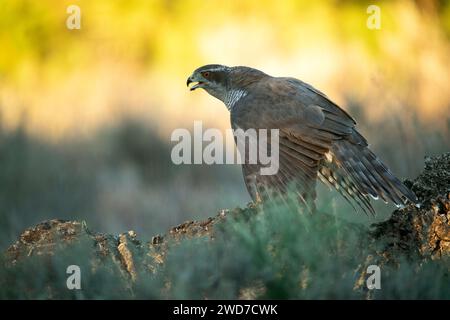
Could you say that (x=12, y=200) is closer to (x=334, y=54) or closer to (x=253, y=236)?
(x=334, y=54)

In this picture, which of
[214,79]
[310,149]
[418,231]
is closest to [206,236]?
[418,231]

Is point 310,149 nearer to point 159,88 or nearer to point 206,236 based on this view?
point 206,236

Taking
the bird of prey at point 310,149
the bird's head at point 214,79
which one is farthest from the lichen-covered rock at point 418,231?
the bird's head at point 214,79

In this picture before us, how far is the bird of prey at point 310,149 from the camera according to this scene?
526cm

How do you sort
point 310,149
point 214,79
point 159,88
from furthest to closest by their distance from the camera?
point 159,88 < point 214,79 < point 310,149

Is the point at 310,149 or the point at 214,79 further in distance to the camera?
the point at 214,79

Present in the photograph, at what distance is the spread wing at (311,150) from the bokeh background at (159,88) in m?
1.71

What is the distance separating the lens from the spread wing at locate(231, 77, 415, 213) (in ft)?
17.3

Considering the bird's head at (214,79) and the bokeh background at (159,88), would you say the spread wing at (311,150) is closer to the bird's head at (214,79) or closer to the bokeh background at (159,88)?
the bird's head at (214,79)

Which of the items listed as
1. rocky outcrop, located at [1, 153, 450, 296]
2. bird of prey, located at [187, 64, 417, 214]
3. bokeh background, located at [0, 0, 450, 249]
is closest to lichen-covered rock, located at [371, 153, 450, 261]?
rocky outcrop, located at [1, 153, 450, 296]

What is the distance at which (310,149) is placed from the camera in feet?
17.7

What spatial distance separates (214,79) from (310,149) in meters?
1.48
